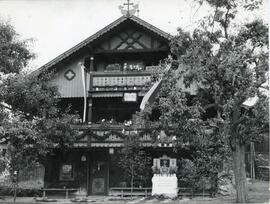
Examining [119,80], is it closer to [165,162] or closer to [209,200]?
[165,162]

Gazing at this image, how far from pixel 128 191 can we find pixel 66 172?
4472mm

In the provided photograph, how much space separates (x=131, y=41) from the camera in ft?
95.0

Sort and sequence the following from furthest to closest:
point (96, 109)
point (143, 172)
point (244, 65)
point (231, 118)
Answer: point (96, 109) < point (143, 172) < point (231, 118) < point (244, 65)

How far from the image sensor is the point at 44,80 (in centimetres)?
2619

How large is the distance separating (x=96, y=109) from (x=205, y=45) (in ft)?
39.8

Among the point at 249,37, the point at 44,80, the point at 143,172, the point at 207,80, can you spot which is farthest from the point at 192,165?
the point at 44,80

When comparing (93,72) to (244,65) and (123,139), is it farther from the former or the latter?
(244,65)

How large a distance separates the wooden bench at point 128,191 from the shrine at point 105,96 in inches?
10.3

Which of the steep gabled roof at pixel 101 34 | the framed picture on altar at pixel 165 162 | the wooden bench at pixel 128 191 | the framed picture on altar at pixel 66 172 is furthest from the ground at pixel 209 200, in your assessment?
the steep gabled roof at pixel 101 34

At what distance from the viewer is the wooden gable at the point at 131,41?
28656 mm

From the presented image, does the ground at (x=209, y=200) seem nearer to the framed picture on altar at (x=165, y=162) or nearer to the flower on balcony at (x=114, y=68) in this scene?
the framed picture on altar at (x=165, y=162)

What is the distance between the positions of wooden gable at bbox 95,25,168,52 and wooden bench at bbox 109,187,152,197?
8765 millimetres

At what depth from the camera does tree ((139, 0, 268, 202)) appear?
18625mm

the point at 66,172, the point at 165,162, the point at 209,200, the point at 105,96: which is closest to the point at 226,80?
the point at 209,200
